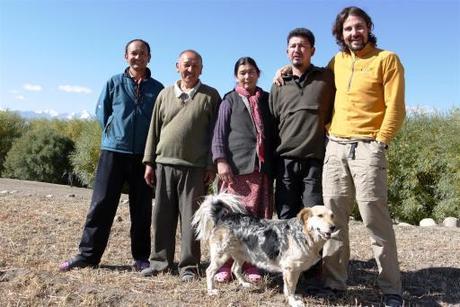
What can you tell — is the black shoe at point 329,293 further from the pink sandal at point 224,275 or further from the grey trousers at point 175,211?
the grey trousers at point 175,211

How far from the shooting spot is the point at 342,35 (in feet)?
15.1

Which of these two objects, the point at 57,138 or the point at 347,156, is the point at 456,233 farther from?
the point at 57,138

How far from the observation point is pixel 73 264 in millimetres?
5359

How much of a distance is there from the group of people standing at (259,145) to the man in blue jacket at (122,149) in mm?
12

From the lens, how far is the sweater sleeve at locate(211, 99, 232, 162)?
492 centimetres

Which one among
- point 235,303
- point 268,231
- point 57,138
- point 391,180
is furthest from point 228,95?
point 57,138

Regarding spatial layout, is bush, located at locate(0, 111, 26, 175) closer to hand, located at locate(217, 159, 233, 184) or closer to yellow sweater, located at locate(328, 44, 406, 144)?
hand, located at locate(217, 159, 233, 184)

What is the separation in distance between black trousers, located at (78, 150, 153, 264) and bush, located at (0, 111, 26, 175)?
2492 centimetres

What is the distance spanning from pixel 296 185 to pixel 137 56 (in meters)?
2.32

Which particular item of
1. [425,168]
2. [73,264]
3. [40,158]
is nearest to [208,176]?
[73,264]

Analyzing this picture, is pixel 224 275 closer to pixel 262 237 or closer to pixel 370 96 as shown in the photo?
pixel 262 237

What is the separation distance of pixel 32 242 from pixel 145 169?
88.9 inches

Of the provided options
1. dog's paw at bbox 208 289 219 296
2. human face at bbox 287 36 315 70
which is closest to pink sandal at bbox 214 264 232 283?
dog's paw at bbox 208 289 219 296

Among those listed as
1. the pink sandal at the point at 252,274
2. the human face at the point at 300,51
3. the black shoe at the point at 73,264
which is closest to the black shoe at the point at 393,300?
the pink sandal at the point at 252,274
